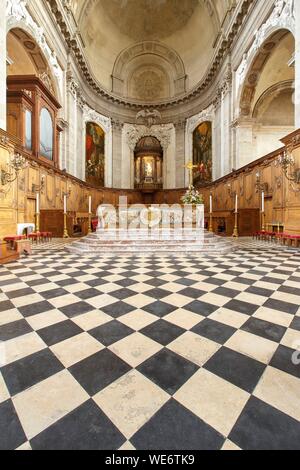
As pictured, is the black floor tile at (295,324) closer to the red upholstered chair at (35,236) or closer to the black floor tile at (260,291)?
the black floor tile at (260,291)

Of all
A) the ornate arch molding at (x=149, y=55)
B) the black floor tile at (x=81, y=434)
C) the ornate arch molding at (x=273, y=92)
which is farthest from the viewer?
the ornate arch molding at (x=149, y=55)

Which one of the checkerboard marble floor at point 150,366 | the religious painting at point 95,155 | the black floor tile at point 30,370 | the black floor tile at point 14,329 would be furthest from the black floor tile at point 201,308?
the religious painting at point 95,155

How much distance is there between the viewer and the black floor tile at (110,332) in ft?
6.22

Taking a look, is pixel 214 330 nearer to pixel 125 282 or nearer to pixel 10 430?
pixel 10 430

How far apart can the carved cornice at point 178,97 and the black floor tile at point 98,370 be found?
638 inches

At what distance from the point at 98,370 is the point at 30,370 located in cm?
48

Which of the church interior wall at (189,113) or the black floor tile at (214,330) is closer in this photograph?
the black floor tile at (214,330)

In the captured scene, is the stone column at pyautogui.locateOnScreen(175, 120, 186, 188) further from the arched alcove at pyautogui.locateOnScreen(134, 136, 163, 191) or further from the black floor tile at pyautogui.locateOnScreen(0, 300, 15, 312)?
the black floor tile at pyautogui.locateOnScreen(0, 300, 15, 312)

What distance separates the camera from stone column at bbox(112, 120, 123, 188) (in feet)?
63.0

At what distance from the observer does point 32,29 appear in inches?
383

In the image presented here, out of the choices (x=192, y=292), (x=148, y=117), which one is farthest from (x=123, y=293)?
(x=148, y=117)

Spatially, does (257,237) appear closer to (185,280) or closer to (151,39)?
(185,280)
